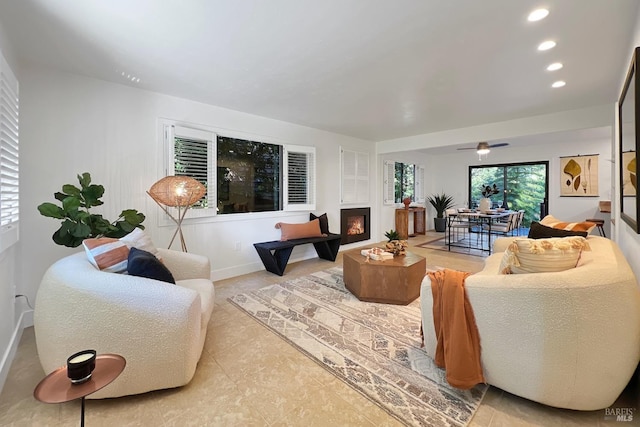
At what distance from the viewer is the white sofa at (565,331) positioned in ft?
4.42

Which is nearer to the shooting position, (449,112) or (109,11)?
(109,11)

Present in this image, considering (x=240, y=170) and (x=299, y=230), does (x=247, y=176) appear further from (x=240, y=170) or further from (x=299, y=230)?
(x=299, y=230)

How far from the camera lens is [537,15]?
75.9 inches

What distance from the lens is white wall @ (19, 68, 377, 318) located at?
8.74 feet

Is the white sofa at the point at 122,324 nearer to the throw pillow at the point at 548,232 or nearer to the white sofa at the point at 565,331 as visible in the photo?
the white sofa at the point at 565,331

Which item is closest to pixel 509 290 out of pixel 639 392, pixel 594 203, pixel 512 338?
pixel 512 338

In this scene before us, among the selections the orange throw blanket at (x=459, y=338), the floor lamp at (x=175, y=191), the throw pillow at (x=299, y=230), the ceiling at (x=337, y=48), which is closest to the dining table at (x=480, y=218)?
the ceiling at (x=337, y=48)

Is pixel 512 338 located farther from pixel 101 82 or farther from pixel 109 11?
pixel 101 82

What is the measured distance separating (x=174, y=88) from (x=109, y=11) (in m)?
1.38

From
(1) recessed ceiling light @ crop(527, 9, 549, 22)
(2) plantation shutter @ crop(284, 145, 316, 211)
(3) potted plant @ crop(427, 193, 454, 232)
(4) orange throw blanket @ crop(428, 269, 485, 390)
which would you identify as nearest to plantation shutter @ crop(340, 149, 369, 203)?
(2) plantation shutter @ crop(284, 145, 316, 211)

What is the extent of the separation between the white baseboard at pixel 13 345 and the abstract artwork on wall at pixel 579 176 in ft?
31.4

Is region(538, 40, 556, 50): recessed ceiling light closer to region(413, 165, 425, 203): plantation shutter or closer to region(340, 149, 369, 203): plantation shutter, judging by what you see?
region(340, 149, 369, 203): plantation shutter

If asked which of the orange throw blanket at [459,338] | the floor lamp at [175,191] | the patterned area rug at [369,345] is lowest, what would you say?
the patterned area rug at [369,345]

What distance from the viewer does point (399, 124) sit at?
4.84 m
